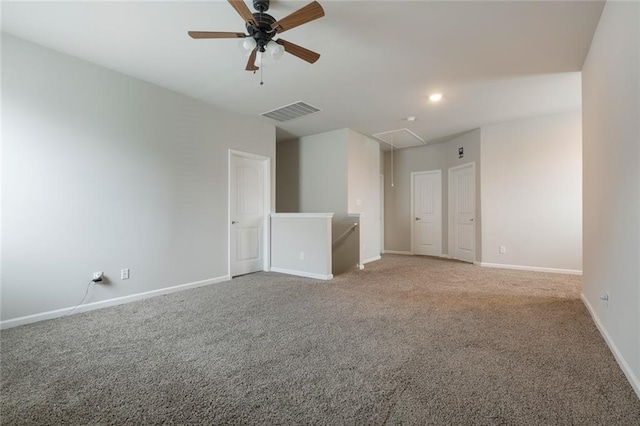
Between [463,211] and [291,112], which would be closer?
[291,112]

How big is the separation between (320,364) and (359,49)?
2.73 metres

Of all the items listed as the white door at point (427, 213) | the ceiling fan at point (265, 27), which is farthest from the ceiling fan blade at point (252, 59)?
the white door at point (427, 213)

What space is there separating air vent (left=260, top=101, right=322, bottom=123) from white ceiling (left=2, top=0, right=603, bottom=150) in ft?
0.54

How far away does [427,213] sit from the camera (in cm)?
677

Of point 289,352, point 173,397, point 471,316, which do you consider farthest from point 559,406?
point 173,397

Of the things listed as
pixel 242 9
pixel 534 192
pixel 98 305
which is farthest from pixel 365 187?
pixel 98 305

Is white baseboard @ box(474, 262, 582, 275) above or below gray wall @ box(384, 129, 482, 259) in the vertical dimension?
below

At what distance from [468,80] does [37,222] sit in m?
4.71

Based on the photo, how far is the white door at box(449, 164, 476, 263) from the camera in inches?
221

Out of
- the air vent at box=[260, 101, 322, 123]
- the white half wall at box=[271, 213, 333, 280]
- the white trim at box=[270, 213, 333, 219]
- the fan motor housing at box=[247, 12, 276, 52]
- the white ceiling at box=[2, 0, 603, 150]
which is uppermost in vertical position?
the white ceiling at box=[2, 0, 603, 150]

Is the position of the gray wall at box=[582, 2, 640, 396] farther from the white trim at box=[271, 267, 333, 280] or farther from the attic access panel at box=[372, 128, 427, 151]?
the attic access panel at box=[372, 128, 427, 151]

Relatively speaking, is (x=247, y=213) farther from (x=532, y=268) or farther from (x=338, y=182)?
(x=532, y=268)

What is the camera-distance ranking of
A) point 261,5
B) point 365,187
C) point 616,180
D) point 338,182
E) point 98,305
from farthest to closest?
1. point 365,187
2. point 338,182
3. point 98,305
4. point 261,5
5. point 616,180

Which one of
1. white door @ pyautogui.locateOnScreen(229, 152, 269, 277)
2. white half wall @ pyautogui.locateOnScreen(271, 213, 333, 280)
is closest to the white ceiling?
white door @ pyautogui.locateOnScreen(229, 152, 269, 277)
